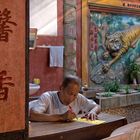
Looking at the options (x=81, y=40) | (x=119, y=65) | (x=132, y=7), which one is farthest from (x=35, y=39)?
(x=132, y=7)

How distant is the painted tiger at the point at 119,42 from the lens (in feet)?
24.7

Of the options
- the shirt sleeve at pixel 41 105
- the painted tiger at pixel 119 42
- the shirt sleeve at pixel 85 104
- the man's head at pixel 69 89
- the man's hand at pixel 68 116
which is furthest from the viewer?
the painted tiger at pixel 119 42

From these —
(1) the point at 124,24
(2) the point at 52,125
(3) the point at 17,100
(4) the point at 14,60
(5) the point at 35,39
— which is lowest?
(2) the point at 52,125

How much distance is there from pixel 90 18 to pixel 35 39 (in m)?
1.57

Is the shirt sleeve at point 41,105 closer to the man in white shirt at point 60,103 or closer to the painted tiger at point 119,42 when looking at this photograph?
the man in white shirt at point 60,103

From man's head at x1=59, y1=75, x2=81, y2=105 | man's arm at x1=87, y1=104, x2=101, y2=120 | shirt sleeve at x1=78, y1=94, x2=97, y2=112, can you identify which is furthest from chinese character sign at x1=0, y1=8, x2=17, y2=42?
shirt sleeve at x1=78, y1=94, x2=97, y2=112

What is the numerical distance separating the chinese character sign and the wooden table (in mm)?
835

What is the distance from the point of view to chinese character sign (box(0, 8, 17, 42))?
2.16 metres

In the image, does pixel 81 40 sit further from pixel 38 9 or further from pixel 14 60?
pixel 14 60

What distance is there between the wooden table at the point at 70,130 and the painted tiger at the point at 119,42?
438 cm

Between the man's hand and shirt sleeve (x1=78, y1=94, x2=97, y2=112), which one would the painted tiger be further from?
the man's hand

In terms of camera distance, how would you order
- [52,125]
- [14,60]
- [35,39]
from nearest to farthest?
1. [14,60]
2. [52,125]
3. [35,39]

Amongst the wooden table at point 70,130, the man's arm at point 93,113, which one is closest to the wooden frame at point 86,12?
the man's arm at point 93,113

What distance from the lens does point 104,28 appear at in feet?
24.4
